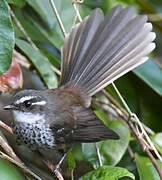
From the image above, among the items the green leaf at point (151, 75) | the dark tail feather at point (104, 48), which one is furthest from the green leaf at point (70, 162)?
the green leaf at point (151, 75)

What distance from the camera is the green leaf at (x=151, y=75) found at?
3.45 m

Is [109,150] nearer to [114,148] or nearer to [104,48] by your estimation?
[114,148]

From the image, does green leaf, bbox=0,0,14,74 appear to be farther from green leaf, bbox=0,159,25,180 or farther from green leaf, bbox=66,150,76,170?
green leaf, bbox=66,150,76,170

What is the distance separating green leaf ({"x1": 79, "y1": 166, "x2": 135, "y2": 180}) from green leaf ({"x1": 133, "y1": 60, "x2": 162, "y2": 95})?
40.6 inches

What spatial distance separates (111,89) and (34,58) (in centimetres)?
56

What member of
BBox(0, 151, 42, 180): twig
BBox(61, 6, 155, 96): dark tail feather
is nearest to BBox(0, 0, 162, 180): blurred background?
BBox(61, 6, 155, 96): dark tail feather

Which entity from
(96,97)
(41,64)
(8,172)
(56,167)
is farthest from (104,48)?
(8,172)

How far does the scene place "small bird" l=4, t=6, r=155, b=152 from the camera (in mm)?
2799

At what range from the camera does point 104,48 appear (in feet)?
10.3

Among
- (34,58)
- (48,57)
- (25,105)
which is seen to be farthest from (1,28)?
(48,57)

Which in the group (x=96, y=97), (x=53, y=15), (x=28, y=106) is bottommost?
(x=96, y=97)

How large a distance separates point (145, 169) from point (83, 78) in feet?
2.24

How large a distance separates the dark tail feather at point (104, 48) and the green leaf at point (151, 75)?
42 centimetres

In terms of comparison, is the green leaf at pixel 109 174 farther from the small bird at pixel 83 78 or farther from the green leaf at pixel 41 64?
the green leaf at pixel 41 64
